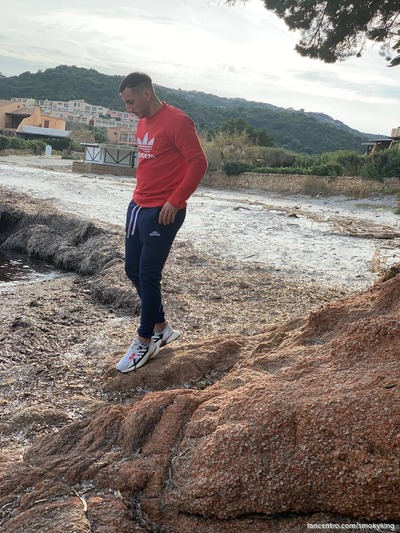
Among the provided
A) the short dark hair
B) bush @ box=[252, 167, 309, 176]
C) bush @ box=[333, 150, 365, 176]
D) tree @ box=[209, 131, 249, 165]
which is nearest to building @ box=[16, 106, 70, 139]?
tree @ box=[209, 131, 249, 165]

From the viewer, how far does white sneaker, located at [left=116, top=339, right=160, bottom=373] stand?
3.35 metres

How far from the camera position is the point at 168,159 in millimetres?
3246

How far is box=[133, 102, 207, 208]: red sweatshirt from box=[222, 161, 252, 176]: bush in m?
25.1

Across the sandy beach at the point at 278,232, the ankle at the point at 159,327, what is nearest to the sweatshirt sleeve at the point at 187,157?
the ankle at the point at 159,327

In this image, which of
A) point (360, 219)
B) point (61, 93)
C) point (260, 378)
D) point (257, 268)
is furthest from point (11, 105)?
point (260, 378)

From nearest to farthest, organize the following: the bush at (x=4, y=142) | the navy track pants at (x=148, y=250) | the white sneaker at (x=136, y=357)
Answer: the navy track pants at (x=148, y=250) → the white sneaker at (x=136, y=357) → the bush at (x=4, y=142)

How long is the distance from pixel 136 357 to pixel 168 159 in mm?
1263

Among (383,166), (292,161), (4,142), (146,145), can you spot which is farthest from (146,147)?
(4,142)

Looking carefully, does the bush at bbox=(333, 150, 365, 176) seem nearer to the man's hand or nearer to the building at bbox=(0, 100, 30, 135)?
the man's hand

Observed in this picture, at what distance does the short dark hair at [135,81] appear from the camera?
322 centimetres

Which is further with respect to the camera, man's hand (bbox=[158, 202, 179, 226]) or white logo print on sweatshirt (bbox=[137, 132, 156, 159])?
white logo print on sweatshirt (bbox=[137, 132, 156, 159])

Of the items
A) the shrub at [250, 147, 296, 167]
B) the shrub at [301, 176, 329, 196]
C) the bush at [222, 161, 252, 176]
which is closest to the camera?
the shrub at [301, 176, 329, 196]

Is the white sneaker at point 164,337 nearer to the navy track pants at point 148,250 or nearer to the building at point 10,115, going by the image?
the navy track pants at point 148,250

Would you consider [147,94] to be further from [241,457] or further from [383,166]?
[383,166]
